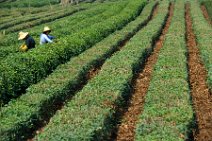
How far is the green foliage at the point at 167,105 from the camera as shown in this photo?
12281 mm

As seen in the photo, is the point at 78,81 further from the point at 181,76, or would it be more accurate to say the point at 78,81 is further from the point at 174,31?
the point at 174,31

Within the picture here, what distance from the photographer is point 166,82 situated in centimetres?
1725

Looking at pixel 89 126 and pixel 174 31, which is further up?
pixel 89 126

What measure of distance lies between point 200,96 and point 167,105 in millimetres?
3628

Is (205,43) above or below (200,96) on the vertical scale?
below

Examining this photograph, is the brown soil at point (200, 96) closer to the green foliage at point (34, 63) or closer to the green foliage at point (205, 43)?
the green foliage at point (205, 43)

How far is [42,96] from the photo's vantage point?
52.7ft

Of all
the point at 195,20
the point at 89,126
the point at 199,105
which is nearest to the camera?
the point at 89,126

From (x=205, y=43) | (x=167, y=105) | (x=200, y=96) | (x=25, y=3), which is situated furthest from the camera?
(x=25, y=3)

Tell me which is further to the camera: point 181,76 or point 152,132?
point 181,76

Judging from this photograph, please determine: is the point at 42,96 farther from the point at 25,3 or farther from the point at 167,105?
the point at 25,3

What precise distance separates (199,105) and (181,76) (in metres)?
2.00

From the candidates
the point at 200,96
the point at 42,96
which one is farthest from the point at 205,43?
the point at 42,96

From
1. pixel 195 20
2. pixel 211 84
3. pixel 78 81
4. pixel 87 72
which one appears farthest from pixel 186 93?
pixel 195 20
